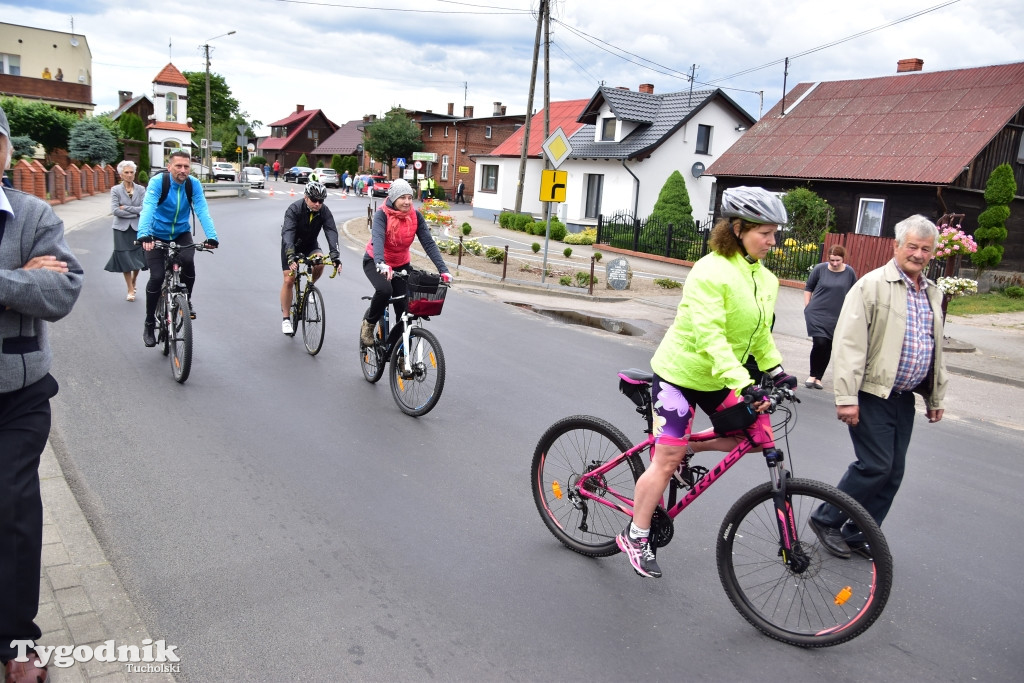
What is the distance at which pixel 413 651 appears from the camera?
3480mm

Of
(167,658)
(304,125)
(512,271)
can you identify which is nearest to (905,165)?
(512,271)

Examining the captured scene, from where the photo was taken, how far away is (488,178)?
50844mm

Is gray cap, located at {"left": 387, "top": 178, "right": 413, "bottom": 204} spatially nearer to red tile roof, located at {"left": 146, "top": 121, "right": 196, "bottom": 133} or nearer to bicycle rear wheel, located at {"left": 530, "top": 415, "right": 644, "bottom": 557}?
bicycle rear wheel, located at {"left": 530, "top": 415, "right": 644, "bottom": 557}

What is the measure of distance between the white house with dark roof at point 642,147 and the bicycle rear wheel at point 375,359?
30398 millimetres

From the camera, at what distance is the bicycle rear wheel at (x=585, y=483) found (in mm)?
4309

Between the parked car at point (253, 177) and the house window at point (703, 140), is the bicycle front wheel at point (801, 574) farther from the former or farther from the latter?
the parked car at point (253, 177)

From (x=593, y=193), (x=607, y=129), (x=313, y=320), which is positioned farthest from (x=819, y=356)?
(x=607, y=129)

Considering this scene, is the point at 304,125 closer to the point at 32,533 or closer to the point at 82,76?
the point at 82,76

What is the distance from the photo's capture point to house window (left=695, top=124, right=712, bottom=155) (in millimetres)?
39312

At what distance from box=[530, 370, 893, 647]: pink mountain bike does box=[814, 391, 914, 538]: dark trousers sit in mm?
669

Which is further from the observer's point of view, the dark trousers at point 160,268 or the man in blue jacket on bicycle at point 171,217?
the dark trousers at point 160,268

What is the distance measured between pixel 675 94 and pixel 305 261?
35.1 meters

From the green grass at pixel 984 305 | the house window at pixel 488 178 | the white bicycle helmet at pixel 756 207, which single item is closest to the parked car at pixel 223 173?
the house window at pixel 488 178

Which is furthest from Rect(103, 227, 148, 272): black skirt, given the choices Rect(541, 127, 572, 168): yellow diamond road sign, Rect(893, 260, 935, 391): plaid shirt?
Rect(893, 260, 935, 391): plaid shirt
